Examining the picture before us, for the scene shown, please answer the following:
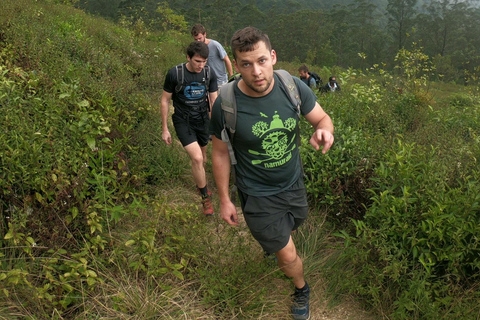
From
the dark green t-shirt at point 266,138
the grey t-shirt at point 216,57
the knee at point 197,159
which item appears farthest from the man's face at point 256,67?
the grey t-shirt at point 216,57

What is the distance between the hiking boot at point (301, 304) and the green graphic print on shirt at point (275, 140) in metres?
1.04

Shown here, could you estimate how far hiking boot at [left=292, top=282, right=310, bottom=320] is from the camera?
2.73 metres

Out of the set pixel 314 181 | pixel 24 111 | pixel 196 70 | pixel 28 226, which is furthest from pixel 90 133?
pixel 314 181

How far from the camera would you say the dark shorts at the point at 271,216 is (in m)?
2.51

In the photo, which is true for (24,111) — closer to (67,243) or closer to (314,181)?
(67,243)

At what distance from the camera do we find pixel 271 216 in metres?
2.52

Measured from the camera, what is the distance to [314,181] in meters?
3.77

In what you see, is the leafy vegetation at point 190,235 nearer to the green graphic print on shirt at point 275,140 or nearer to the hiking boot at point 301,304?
the hiking boot at point 301,304

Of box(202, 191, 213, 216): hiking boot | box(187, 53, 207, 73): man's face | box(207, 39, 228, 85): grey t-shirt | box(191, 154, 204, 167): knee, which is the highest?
box(187, 53, 207, 73): man's face

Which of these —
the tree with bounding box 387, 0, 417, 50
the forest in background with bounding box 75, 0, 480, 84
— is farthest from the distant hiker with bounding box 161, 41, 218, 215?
the tree with bounding box 387, 0, 417, 50

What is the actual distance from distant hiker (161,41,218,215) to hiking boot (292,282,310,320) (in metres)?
1.53

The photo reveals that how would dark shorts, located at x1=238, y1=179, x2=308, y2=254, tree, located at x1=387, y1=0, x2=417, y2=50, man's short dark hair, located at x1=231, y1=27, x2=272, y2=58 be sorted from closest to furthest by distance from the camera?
man's short dark hair, located at x1=231, y1=27, x2=272, y2=58, dark shorts, located at x1=238, y1=179, x2=308, y2=254, tree, located at x1=387, y1=0, x2=417, y2=50

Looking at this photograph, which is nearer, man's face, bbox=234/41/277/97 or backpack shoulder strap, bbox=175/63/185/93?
man's face, bbox=234/41/277/97

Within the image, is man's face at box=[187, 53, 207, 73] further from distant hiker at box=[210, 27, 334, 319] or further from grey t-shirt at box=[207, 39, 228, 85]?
distant hiker at box=[210, 27, 334, 319]
